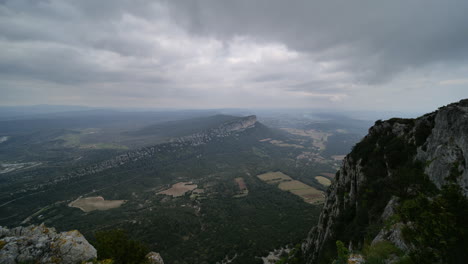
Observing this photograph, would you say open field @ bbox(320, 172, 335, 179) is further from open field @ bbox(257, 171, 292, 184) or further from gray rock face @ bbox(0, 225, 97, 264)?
gray rock face @ bbox(0, 225, 97, 264)

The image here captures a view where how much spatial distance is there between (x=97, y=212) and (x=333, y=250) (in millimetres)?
117769

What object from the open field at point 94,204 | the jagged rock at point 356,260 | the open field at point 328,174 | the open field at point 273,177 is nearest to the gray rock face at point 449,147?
the jagged rock at point 356,260

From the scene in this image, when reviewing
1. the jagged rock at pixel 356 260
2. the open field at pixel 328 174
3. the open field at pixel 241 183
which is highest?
the jagged rock at pixel 356 260

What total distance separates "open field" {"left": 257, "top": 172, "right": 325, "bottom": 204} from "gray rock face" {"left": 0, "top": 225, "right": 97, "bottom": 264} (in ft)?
Result: 328

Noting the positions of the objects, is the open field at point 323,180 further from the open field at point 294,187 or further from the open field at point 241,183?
the open field at point 241,183

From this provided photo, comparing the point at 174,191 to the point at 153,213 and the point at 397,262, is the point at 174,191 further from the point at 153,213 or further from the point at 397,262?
the point at 397,262

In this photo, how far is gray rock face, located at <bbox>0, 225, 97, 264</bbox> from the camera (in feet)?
43.1

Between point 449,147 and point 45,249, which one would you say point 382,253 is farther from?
point 45,249

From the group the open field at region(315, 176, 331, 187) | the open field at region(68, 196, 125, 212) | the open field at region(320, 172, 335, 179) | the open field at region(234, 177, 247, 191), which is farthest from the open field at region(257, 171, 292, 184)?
the open field at region(68, 196, 125, 212)

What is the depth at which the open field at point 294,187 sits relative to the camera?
101 metres

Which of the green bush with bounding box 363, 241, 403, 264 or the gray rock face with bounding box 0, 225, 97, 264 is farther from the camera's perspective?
the gray rock face with bounding box 0, 225, 97, 264

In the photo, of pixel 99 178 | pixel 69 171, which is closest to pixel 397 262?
pixel 99 178

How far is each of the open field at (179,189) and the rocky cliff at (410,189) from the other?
10922cm

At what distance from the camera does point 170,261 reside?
180 feet
